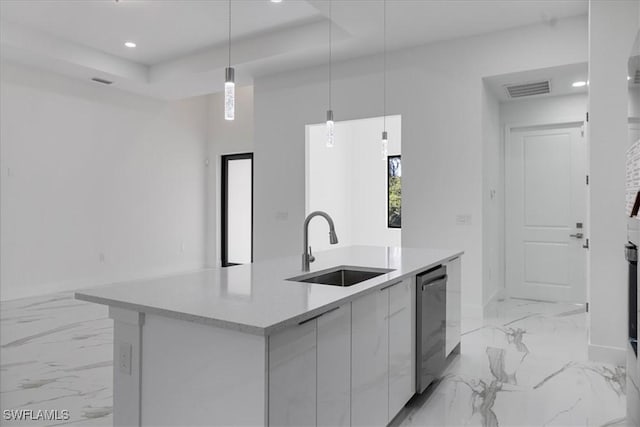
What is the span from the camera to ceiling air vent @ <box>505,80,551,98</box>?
4.86 metres

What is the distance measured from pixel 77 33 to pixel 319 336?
517cm

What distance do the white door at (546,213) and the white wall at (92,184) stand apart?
526 centimetres

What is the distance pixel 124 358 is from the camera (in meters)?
1.80

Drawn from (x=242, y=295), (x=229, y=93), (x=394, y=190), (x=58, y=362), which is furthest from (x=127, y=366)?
(x=394, y=190)

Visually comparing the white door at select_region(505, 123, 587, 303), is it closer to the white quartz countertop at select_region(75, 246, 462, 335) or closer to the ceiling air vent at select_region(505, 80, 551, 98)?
the ceiling air vent at select_region(505, 80, 551, 98)

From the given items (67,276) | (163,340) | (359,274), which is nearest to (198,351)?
(163,340)

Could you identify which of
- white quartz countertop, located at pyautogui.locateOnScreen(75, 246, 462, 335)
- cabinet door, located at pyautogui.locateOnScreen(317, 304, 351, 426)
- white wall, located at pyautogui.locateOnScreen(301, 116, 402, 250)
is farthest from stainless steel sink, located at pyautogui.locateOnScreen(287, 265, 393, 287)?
white wall, located at pyautogui.locateOnScreen(301, 116, 402, 250)

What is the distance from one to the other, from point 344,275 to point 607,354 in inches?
84.2

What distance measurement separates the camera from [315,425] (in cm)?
164

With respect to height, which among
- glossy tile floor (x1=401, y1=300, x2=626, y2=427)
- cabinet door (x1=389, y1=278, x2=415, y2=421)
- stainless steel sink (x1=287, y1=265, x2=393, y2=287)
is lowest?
glossy tile floor (x1=401, y1=300, x2=626, y2=427)

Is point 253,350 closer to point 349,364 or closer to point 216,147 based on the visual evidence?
point 349,364

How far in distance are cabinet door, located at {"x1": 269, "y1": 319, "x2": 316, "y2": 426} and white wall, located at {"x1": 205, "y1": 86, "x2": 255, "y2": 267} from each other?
665 cm

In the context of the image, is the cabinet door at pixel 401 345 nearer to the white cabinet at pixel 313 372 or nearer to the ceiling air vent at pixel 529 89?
→ the white cabinet at pixel 313 372

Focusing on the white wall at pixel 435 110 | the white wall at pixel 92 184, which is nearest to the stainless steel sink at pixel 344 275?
the white wall at pixel 435 110
